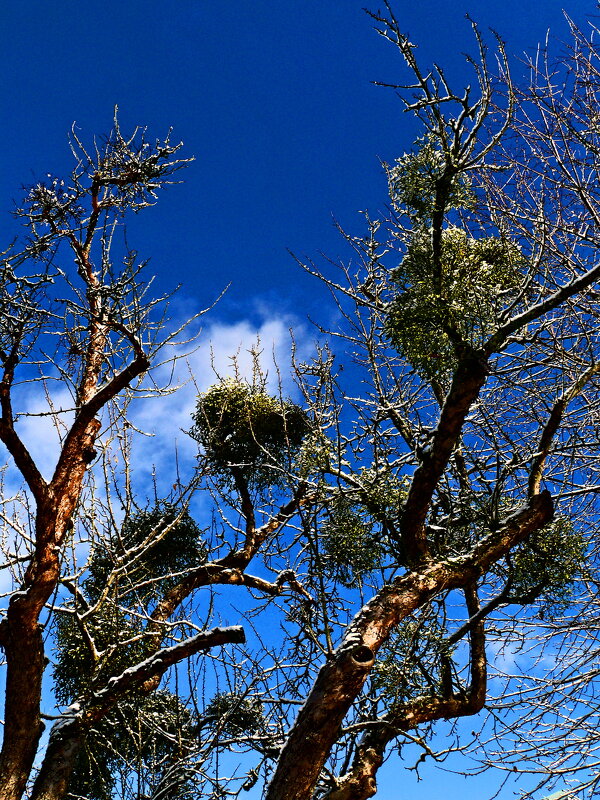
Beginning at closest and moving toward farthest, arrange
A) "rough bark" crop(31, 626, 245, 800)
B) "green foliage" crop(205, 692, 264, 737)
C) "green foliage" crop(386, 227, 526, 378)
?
"green foliage" crop(386, 227, 526, 378) → "rough bark" crop(31, 626, 245, 800) → "green foliage" crop(205, 692, 264, 737)

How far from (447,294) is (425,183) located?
0.88 metres

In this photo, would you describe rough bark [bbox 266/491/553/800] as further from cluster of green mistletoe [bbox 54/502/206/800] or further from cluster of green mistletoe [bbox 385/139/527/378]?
cluster of green mistletoe [bbox 385/139/527/378]

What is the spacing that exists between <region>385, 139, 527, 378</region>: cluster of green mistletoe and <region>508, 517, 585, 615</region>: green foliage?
62.6 inches

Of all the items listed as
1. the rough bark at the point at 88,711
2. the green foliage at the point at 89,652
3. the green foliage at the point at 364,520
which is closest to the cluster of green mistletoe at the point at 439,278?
the green foliage at the point at 364,520

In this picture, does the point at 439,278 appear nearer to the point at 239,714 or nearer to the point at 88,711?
the point at 88,711

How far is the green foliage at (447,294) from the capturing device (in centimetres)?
463

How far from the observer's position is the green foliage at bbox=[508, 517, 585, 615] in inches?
206

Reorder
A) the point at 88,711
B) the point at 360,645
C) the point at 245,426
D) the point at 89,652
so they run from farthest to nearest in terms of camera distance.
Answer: the point at 245,426 → the point at 89,652 → the point at 88,711 → the point at 360,645

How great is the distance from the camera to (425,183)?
4.81 m

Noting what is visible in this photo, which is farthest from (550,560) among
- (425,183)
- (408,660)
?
(425,183)

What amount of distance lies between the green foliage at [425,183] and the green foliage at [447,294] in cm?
24

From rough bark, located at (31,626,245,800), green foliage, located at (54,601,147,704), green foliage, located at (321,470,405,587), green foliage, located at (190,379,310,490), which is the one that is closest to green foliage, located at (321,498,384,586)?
green foliage, located at (321,470,405,587)

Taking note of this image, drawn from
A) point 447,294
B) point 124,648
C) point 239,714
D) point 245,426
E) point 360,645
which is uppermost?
point 245,426

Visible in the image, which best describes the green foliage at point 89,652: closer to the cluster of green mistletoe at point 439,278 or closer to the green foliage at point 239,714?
the green foliage at point 239,714
